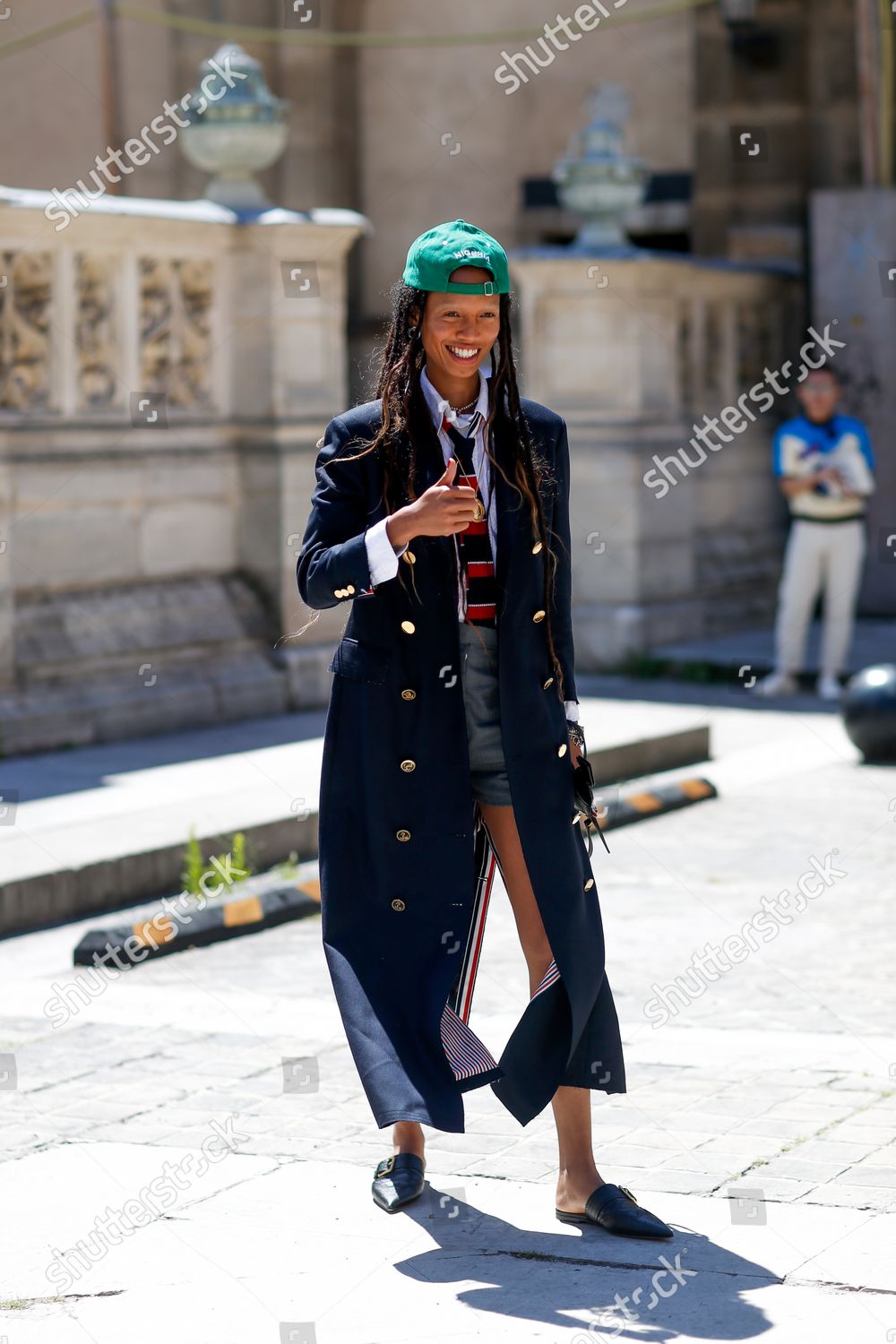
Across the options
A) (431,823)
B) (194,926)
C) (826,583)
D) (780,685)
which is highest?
(431,823)

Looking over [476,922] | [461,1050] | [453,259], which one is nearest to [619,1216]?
[461,1050]

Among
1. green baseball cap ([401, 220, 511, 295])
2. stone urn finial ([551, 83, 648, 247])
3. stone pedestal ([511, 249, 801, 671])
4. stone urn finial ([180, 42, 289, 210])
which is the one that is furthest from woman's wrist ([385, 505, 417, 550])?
stone urn finial ([551, 83, 648, 247])

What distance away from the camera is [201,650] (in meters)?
11.5

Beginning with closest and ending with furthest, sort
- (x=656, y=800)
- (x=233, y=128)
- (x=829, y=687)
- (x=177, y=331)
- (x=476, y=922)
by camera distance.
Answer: (x=476, y=922)
(x=656, y=800)
(x=177, y=331)
(x=233, y=128)
(x=829, y=687)

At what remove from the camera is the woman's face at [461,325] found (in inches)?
173

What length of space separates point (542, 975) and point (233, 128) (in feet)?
26.9

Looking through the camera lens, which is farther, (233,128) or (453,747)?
(233,128)

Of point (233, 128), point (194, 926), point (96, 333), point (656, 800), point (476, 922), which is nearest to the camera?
point (476, 922)

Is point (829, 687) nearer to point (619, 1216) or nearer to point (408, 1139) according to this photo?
point (408, 1139)

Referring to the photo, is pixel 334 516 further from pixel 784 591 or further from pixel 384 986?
pixel 784 591

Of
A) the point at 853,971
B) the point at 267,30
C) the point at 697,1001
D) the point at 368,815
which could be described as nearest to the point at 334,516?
the point at 368,815

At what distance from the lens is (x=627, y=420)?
13961mm

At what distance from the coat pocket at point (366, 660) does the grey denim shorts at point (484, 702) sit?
0.16 m

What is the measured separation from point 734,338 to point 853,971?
947 cm
